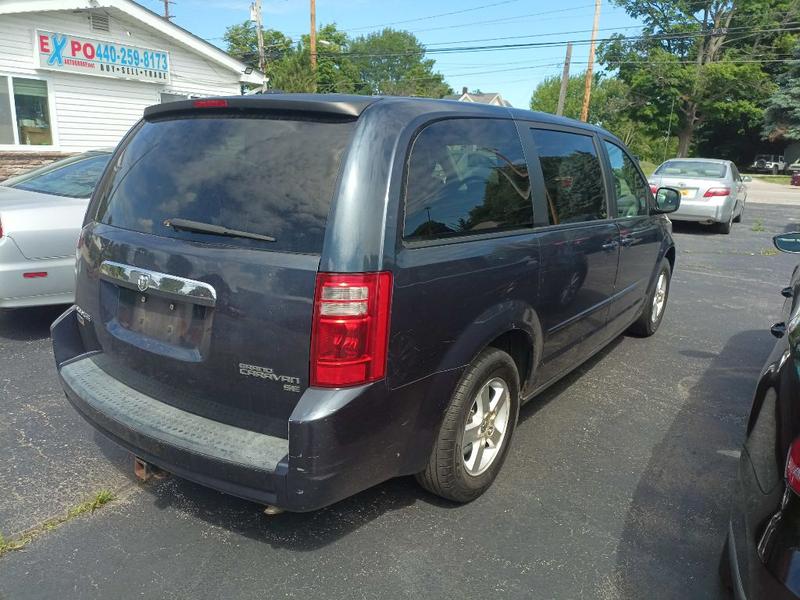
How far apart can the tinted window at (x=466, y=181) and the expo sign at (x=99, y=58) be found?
13159 millimetres

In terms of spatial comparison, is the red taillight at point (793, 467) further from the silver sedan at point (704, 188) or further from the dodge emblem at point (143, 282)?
the silver sedan at point (704, 188)

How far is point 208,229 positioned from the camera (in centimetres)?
243

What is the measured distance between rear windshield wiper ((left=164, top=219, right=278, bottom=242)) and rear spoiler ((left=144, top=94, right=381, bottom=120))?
0.52 metres

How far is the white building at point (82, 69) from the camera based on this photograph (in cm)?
1255

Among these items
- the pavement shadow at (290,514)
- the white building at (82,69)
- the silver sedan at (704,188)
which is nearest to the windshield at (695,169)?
the silver sedan at (704,188)

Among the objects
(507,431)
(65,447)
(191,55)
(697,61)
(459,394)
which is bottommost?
(65,447)

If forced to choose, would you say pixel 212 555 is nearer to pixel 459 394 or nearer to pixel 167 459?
pixel 167 459

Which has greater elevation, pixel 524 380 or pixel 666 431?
pixel 524 380

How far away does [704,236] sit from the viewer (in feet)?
43.9

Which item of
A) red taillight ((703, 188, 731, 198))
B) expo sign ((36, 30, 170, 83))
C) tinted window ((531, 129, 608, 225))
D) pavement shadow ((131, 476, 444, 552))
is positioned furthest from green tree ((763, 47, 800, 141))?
pavement shadow ((131, 476, 444, 552))

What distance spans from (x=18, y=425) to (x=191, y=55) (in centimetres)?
1438

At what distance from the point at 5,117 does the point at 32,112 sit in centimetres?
61

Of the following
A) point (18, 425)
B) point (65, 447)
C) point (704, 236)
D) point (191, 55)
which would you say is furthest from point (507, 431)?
point (191, 55)

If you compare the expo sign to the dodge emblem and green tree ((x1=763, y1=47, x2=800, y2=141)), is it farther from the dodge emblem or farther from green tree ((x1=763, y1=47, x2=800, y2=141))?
green tree ((x1=763, y1=47, x2=800, y2=141))
